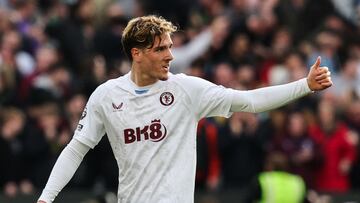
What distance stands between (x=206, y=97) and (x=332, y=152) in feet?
21.9

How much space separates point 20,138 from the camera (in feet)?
46.3

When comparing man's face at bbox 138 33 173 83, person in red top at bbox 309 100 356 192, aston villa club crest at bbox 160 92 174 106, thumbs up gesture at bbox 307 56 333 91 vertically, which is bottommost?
person in red top at bbox 309 100 356 192

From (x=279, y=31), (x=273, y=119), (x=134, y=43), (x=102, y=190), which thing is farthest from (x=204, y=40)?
(x=134, y=43)

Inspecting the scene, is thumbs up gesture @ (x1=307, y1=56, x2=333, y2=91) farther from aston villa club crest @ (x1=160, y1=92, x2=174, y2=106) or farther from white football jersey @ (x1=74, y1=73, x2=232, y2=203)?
aston villa club crest @ (x1=160, y1=92, x2=174, y2=106)

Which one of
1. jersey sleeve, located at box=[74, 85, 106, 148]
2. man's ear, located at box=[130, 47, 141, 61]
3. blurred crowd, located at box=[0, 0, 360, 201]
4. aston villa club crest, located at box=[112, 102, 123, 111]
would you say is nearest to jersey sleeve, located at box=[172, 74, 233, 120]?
man's ear, located at box=[130, 47, 141, 61]

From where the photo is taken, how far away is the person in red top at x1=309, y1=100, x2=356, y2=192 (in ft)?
46.7

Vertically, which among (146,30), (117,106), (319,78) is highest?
(146,30)

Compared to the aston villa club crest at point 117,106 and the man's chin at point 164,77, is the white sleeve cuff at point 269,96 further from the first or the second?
the aston villa club crest at point 117,106

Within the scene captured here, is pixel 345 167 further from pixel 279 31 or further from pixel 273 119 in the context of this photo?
pixel 279 31

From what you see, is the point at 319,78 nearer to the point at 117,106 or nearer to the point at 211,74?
the point at 117,106

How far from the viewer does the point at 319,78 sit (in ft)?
24.2

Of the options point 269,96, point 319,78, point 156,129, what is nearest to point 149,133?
point 156,129

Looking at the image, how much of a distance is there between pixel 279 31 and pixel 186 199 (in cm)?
874

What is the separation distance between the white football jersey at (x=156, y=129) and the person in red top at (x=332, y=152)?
6.58 metres
